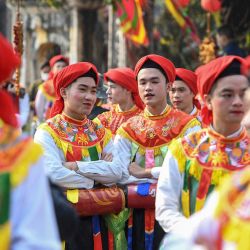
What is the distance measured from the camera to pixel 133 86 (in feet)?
30.2

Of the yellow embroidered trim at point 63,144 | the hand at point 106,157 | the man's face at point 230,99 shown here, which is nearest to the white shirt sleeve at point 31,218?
the man's face at point 230,99

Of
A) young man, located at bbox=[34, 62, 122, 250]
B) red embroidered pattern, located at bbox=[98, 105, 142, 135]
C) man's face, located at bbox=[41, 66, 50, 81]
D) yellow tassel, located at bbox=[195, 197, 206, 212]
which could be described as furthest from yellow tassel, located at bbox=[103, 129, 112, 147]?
man's face, located at bbox=[41, 66, 50, 81]

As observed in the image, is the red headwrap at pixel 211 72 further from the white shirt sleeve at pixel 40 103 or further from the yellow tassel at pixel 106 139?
the white shirt sleeve at pixel 40 103

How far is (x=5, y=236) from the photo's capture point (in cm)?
357

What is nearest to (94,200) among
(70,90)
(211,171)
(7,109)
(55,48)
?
(70,90)

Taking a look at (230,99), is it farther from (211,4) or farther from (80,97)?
(211,4)

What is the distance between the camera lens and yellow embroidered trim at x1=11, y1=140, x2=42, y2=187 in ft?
11.8

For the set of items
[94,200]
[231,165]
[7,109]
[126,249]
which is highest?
[7,109]

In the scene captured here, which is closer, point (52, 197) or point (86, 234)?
point (52, 197)

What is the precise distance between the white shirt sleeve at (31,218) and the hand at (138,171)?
3.47 m

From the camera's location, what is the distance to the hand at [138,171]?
7086mm

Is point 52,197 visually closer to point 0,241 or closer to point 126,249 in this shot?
point 0,241

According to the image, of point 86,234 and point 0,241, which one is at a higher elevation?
point 0,241

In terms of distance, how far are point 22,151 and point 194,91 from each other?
5.66 metres
